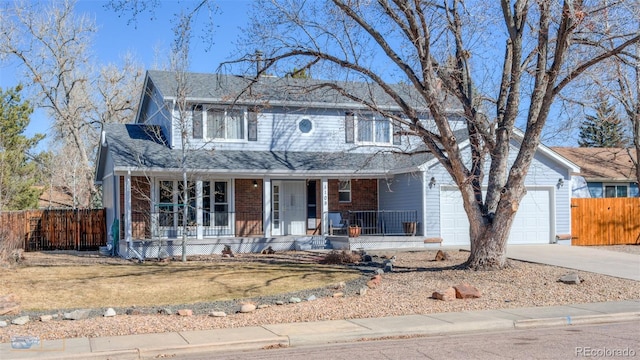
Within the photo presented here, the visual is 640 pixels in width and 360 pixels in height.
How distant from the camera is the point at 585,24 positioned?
14.9 m

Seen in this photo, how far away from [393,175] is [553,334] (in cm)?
1556

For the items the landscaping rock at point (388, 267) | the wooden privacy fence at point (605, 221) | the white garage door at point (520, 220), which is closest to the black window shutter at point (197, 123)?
the white garage door at point (520, 220)

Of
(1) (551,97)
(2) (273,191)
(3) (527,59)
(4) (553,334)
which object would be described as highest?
(3) (527,59)

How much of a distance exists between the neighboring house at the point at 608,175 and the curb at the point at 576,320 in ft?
74.1

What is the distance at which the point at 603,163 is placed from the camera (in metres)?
35.6

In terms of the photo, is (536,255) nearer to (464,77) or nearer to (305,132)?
(464,77)

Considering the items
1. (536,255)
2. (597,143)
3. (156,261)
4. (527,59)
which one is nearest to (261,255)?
(156,261)

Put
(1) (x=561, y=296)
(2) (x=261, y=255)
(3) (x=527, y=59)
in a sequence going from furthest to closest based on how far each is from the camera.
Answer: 1. (2) (x=261, y=255)
2. (3) (x=527, y=59)
3. (1) (x=561, y=296)

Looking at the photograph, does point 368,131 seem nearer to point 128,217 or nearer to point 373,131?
point 373,131

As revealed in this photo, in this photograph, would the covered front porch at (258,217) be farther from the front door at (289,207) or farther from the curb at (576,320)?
the curb at (576,320)

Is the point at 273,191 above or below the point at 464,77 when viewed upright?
below

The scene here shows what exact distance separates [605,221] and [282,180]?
519 inches

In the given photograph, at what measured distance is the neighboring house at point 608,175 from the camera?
33.6 m

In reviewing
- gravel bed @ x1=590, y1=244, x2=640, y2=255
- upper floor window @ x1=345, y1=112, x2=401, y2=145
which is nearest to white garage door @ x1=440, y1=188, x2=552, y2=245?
gravel bed @ x1=590, y1=244, x2=640, y2=255
